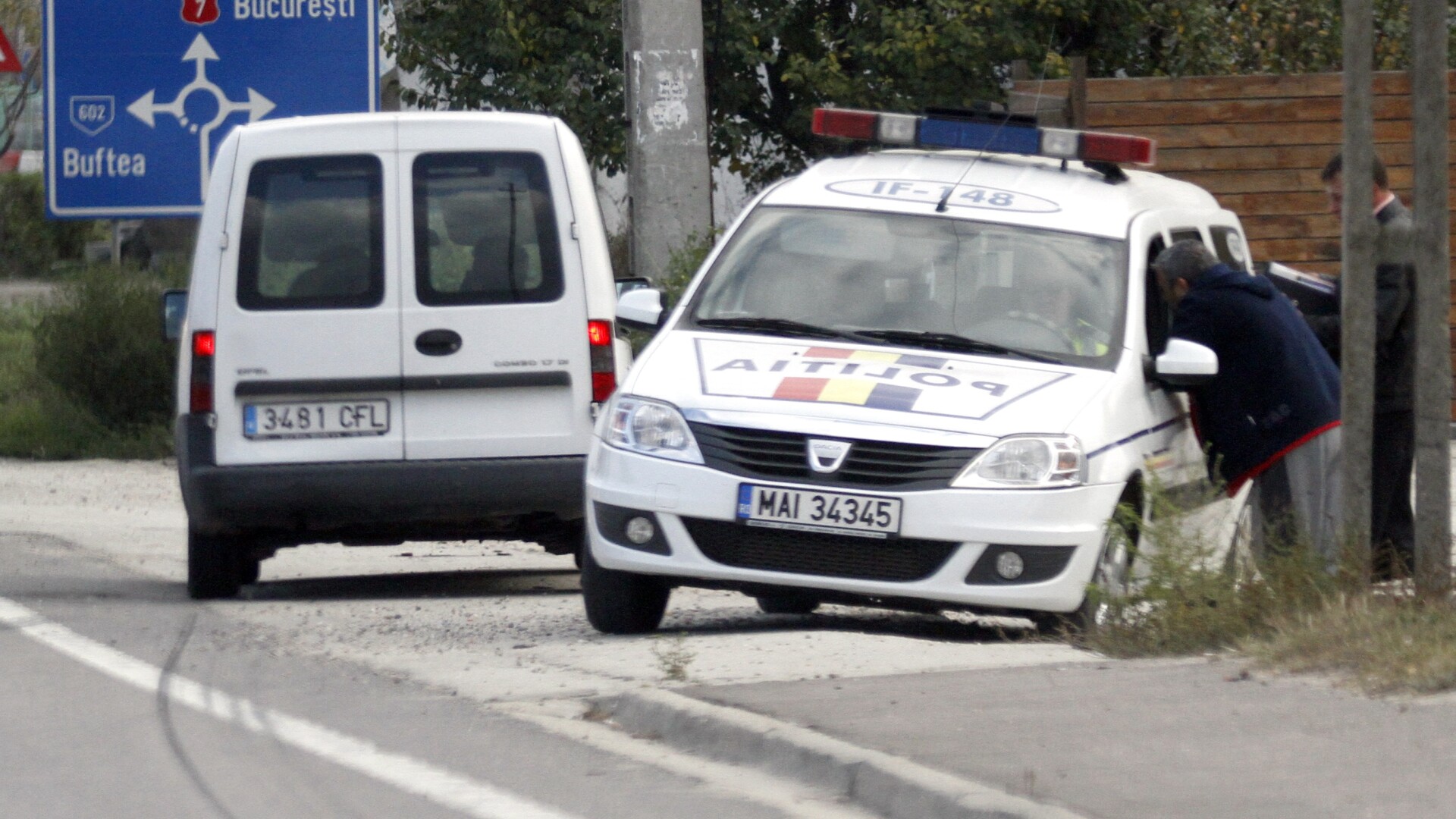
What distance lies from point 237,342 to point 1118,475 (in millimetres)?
3658

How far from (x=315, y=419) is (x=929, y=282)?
8.65 ft

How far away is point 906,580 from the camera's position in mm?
7137

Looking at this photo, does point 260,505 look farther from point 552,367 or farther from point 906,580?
point 906,580

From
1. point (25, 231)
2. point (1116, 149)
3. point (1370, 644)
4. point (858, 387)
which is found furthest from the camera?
point (25, 231)

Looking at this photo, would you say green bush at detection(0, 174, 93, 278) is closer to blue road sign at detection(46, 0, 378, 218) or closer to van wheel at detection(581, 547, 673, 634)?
blue road sign at detection(46, 0, 378, 218)

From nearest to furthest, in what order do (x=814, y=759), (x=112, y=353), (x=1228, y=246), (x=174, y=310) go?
(x=814, y=759) → (x=1228, y=246) → (x=174, y=310) → (x=112, y=353)

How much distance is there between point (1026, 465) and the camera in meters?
7.09

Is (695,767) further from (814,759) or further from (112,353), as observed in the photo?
(112,353)

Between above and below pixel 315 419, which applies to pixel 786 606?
below

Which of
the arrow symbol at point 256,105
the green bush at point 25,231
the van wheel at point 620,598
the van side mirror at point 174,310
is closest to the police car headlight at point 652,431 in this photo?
the van wheel at point 620,598

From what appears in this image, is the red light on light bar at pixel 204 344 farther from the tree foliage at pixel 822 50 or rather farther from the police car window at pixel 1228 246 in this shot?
the tree foliage at pixel 822 50

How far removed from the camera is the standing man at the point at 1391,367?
8219mm

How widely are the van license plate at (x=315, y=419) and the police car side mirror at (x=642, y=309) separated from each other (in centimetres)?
132

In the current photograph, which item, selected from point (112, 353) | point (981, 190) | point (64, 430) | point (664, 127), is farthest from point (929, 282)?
point (64, 430)
